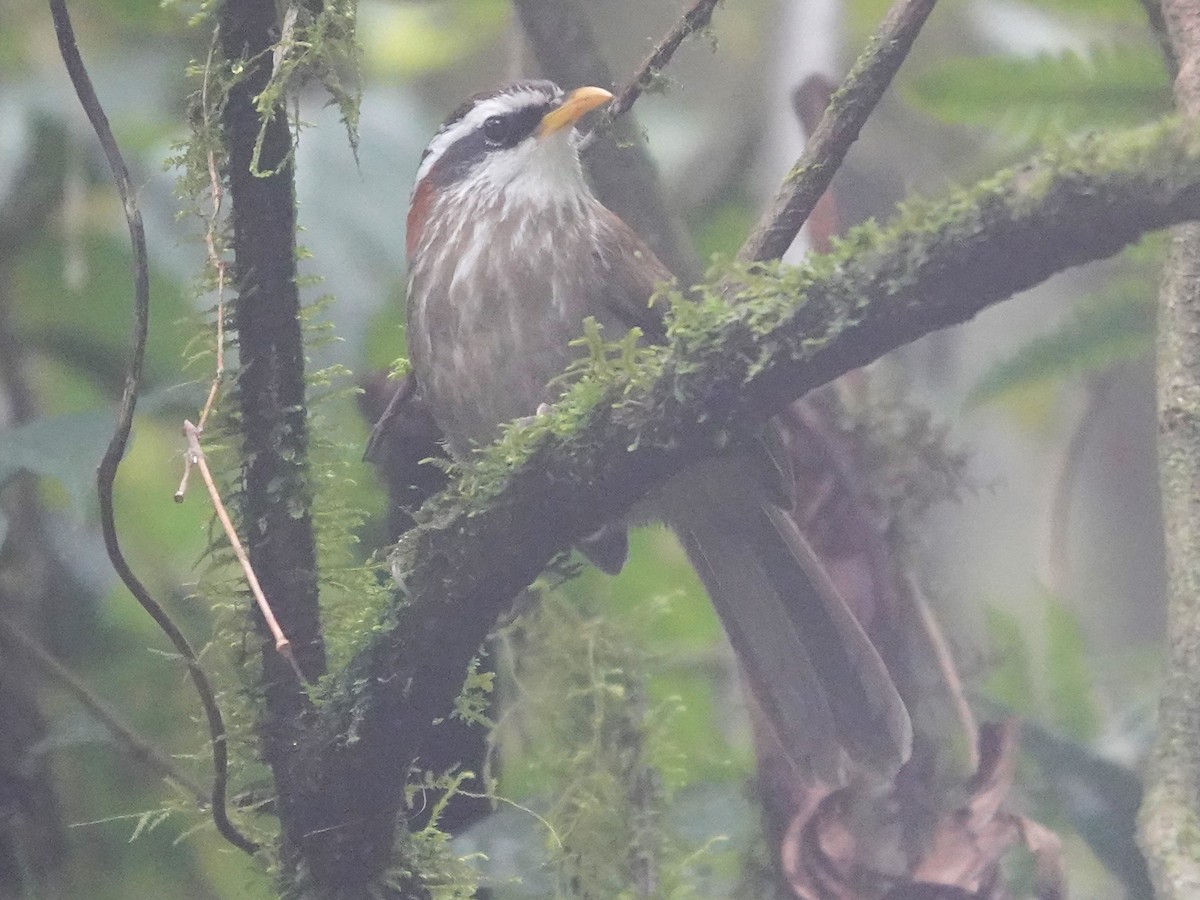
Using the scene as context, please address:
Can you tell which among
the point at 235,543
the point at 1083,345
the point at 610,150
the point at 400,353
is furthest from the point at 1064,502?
the point at 235,543

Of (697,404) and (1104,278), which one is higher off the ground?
(1104,278)

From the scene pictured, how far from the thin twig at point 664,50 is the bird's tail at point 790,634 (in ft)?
1.46

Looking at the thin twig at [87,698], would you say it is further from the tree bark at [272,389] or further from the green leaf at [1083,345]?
the green leaf at [1083,345]

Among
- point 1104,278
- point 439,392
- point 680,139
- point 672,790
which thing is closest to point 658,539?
point 672,790

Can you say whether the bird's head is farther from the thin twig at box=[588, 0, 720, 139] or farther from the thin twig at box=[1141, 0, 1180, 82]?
the thin twig at box=[1141, 0, 1180, 82]

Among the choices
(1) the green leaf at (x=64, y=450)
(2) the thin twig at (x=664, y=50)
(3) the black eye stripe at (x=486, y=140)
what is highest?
(3) the black eye stripe at (x=486, y=140)

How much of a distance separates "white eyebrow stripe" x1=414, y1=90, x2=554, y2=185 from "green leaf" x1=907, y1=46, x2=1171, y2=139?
0.54m

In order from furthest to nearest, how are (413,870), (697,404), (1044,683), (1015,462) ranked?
(1015,462) < (1044,683) < (413,870) < (697,404)

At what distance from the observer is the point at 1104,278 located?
2.07 meters

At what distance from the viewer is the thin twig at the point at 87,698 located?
5.46ft

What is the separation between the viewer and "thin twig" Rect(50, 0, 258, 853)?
1.20 meters

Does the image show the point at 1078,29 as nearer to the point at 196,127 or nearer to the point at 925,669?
the point at 925,669

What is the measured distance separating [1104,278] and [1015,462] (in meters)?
0.72

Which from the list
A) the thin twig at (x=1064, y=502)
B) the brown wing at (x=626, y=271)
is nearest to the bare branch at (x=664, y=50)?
the brown wing at (x=626, y=271)
